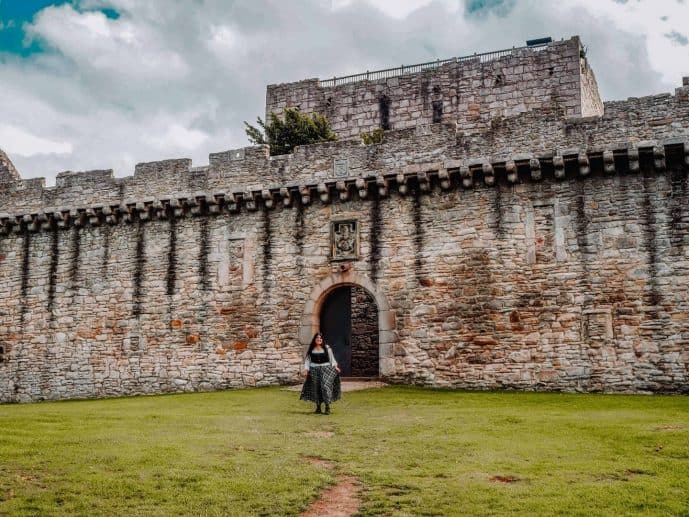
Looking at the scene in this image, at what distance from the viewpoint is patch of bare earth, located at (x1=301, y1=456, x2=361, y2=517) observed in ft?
24.0

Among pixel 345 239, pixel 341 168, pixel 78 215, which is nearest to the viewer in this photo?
pixel 345 239

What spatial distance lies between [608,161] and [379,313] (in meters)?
6.32

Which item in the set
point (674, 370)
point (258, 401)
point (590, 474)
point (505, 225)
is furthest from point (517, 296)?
point (590, 474)

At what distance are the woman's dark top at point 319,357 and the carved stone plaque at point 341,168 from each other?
7.05m

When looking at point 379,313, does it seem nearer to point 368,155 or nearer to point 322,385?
point 368,155

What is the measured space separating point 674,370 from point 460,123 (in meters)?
13.8

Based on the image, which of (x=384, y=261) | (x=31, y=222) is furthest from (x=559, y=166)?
(x=31, y=222)

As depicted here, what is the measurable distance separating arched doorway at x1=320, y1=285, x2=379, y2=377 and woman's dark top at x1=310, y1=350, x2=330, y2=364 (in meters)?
7.09

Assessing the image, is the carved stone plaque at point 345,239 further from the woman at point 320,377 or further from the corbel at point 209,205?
the woman at point 320,377

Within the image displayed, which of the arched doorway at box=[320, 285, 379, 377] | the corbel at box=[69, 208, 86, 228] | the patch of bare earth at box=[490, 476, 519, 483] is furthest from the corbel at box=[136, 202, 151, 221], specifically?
the patch of bare earth at box=[490, 476, 519, 483]

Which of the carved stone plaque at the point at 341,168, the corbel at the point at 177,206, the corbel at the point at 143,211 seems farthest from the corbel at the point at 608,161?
the corbel at the point at 143,211

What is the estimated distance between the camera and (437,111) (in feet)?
93.8

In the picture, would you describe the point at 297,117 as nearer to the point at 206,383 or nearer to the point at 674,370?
the point at 206,383

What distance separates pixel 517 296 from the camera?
59.3ft
